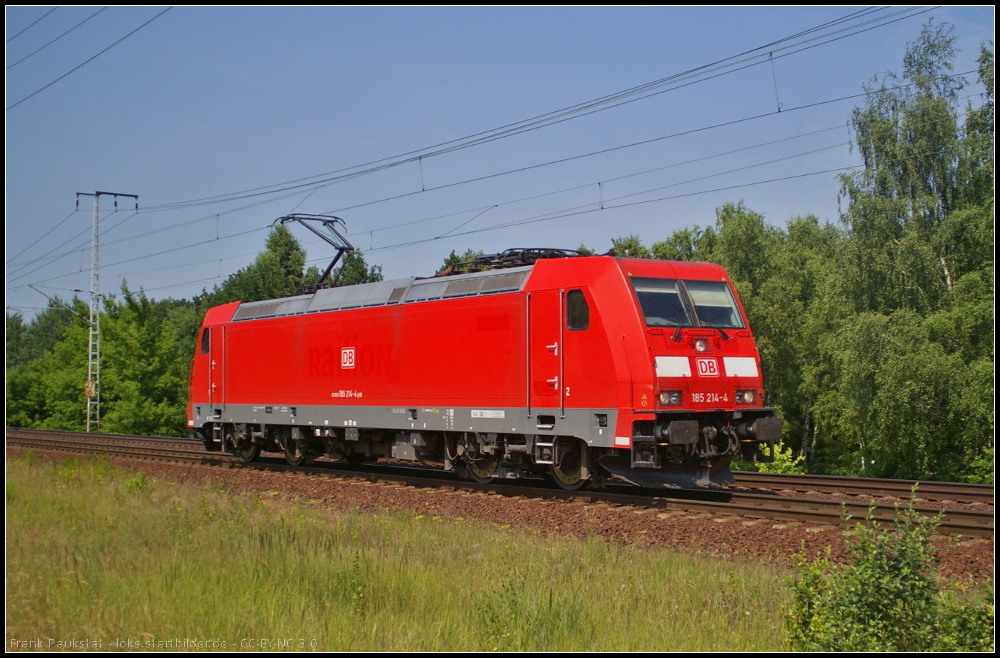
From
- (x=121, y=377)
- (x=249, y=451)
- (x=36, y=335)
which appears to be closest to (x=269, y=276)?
(x=121, y=377)

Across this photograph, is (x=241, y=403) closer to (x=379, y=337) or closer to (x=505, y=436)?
(x=379, y=337)

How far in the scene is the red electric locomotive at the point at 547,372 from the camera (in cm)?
1250

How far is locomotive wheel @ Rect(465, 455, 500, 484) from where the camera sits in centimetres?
1546

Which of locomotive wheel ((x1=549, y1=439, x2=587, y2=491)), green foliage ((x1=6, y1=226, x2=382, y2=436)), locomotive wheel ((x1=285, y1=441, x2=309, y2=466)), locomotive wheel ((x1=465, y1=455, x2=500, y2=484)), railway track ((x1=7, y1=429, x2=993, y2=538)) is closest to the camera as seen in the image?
railway track ((x1=7, y1=429, x2=993, y2=538))

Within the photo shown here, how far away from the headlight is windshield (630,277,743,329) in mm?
1049

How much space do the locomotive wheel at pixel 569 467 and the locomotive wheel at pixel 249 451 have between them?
999 cm

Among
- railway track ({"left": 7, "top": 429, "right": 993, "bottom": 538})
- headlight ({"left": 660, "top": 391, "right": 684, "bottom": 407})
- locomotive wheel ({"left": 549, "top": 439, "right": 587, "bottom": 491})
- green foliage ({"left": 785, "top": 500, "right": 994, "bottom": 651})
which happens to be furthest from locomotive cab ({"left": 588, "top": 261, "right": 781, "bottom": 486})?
green foliage ({"left": 785, "top": 500, "right": 994, "bottom": 651})

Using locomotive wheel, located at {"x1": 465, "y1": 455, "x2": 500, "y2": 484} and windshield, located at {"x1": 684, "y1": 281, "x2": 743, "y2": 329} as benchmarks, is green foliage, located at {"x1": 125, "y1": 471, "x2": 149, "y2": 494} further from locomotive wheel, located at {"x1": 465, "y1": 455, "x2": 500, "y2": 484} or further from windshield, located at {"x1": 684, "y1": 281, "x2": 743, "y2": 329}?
windshield, located at {"x1": 684, "y1": 281, "x2": 743, "y2": 329}

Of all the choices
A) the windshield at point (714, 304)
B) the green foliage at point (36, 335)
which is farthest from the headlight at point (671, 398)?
the green foliage at point (36, 335)

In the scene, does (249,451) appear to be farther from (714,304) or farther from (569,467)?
(714,304)

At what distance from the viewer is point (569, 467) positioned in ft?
46.8

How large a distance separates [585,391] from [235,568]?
6.58 meters

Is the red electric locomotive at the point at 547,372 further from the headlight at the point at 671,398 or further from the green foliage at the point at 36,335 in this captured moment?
the green foliage at the point at 36,335

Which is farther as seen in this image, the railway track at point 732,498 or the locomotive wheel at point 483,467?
the locomotive wheel at point 483,467
